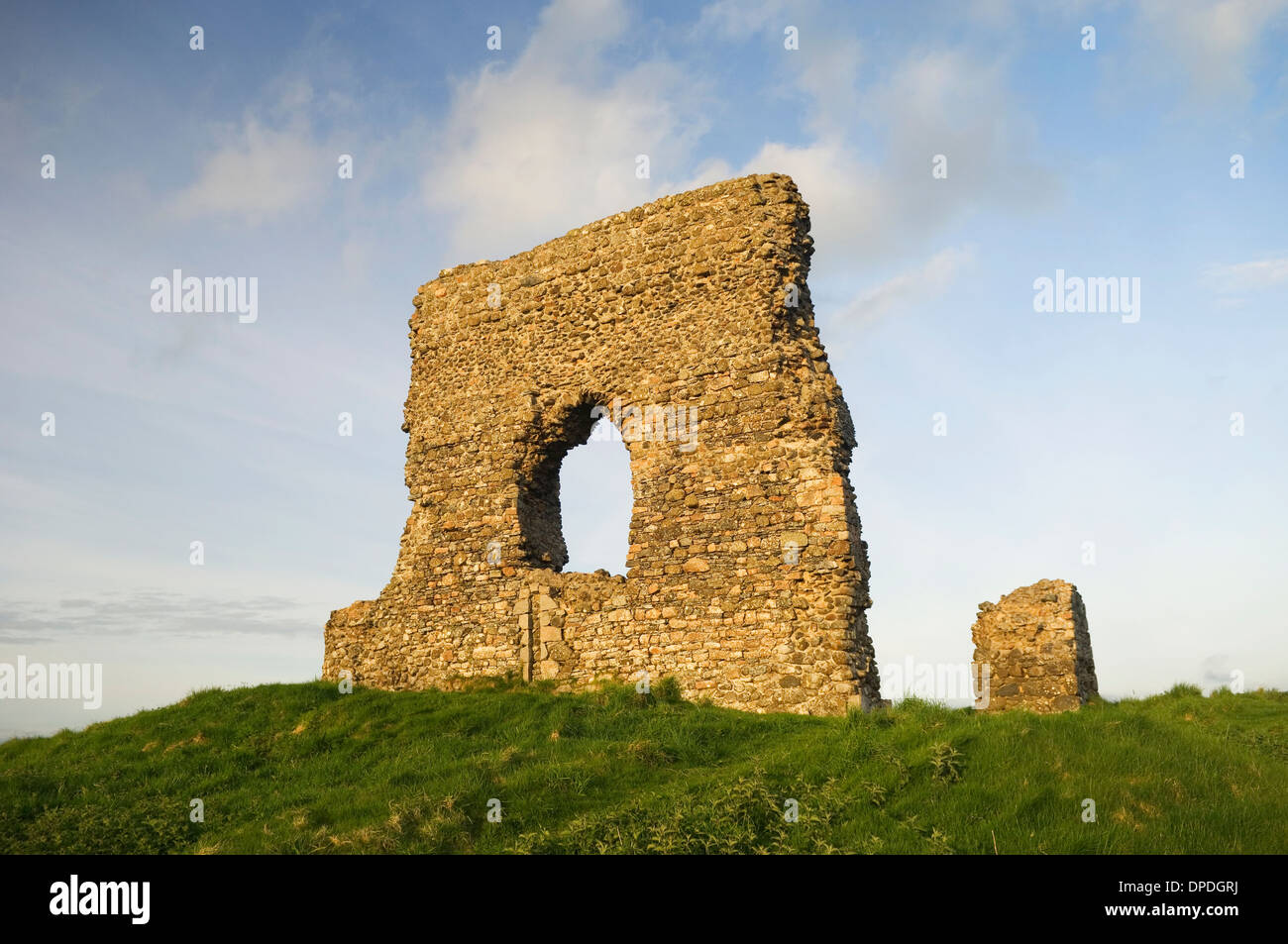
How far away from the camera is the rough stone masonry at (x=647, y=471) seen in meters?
11.7

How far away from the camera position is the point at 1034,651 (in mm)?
12898

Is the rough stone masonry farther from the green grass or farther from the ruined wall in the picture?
the ruined wall

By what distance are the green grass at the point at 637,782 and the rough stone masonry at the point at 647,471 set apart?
105 centimetres

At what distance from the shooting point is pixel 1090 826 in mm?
6941

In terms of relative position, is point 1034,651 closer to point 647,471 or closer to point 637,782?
point 647,471

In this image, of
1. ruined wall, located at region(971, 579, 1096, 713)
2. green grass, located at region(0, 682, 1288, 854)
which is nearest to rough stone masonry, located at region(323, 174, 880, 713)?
green grass, located at region(0, 682, 1288, 854)

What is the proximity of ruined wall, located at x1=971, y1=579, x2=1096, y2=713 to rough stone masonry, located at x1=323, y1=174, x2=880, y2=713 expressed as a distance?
2.64 meters

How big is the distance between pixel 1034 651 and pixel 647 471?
613 centimetres

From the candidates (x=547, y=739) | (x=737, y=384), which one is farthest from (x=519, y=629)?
(x=737, y=384)

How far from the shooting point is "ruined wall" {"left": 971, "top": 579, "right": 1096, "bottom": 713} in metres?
12.6

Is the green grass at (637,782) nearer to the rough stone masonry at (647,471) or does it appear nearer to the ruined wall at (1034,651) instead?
the rough stone masonry at (647,471)

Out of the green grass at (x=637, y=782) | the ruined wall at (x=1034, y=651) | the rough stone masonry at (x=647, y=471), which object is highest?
the rough stone masonry at (x=647, y=471)

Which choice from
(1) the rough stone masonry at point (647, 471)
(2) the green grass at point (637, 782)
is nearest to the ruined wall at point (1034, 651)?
(2) the green grass at point (637, 782)
